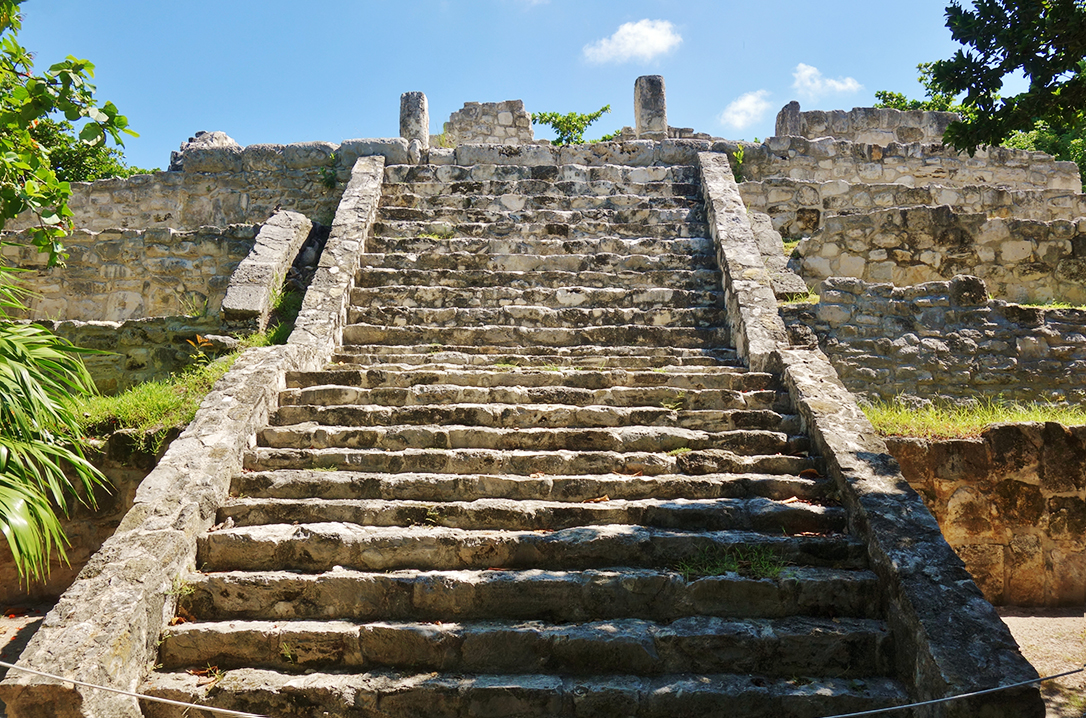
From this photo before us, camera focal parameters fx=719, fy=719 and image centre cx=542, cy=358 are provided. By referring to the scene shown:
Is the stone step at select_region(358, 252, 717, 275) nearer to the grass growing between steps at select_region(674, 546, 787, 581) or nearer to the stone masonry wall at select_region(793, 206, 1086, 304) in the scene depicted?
the stone masonry wall at select_region(793, 206, 1086, 304)

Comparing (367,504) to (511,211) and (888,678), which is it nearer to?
(888,678)

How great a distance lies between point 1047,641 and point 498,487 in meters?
3.21

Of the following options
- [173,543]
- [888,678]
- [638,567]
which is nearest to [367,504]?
[173,543]

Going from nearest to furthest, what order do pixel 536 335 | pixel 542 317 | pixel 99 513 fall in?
pixel 99 513
pixel 536 335
pixel 542 317

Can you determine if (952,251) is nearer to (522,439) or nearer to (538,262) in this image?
(538,262)

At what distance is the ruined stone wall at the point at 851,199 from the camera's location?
888 cm

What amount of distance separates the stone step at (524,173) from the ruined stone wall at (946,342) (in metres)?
3.06

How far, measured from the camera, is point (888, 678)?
3146 millimetres

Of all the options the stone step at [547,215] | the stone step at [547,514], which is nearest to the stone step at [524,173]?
the stone step at [547,215]

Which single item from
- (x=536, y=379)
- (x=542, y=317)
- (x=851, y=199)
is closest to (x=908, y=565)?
(x=536, y=379)

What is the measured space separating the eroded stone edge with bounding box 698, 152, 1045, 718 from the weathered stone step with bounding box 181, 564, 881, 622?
0.77 feet

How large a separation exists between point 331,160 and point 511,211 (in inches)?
116

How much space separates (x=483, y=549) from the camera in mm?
3723

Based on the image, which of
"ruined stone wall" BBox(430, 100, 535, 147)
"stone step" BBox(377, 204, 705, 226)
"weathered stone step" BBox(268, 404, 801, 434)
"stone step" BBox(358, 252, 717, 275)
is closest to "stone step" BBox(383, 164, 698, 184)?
"stone step" BBox(377, 204, 705, 226)
